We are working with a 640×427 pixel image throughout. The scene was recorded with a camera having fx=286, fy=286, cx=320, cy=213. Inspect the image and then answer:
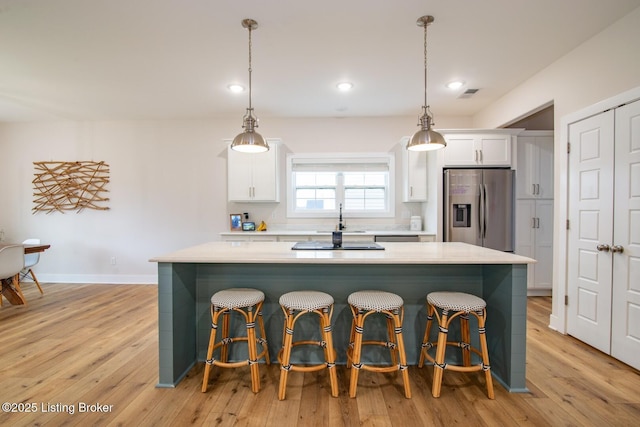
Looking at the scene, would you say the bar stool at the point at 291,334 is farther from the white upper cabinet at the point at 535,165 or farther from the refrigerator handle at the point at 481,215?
the white upper cabinet at the point at 535,165

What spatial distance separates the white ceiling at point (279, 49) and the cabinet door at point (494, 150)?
56 cm

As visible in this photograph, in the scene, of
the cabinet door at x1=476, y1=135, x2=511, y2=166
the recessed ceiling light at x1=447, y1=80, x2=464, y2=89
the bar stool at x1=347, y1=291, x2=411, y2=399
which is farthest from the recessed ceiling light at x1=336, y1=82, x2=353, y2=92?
the bar stool at x1=347, y1=291, x2=411, y2=399

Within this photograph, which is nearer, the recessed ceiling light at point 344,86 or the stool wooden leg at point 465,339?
the stool wooden leg at point 465,339

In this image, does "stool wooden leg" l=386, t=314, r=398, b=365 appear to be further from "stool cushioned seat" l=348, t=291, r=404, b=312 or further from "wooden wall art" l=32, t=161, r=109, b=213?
"wooden wall art" l=32, t=161, r=109, b=213

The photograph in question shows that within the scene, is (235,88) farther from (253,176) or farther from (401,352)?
(401,352)

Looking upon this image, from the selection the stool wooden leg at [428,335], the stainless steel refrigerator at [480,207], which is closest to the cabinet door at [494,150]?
the stainless steel refrigerator at [480,207]

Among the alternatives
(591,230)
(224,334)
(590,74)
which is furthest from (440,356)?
(590,74)

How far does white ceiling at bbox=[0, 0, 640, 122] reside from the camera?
2.16 meters

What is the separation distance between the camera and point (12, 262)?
348 centimetres

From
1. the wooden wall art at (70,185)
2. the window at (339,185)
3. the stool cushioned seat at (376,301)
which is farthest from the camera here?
the wooden wall art at (70,185)

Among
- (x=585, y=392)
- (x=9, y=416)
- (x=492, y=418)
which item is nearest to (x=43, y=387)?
(x=9, y=416)

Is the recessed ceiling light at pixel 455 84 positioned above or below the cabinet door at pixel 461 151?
above

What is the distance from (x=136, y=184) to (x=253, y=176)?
210 cm

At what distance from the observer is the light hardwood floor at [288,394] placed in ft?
5.43
